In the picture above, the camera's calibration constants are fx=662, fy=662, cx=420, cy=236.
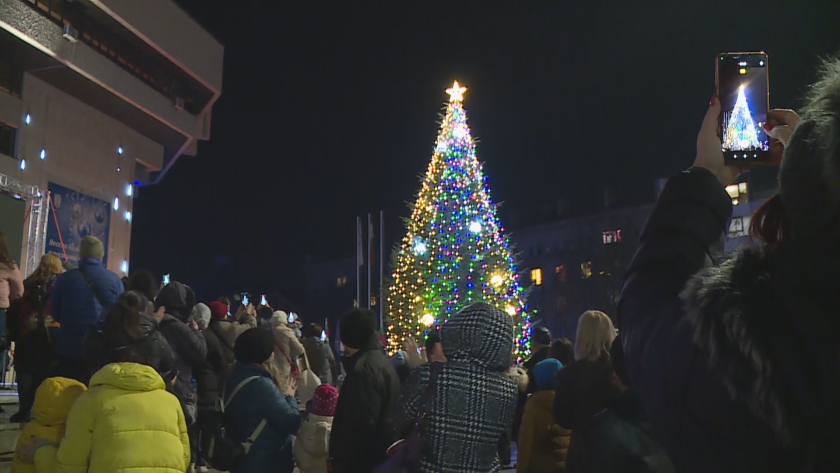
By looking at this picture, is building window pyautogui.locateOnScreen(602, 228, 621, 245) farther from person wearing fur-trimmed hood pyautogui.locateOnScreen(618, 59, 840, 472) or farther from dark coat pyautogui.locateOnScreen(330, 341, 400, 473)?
person wearing fur-trimmed hood pyautogui.locateOnScreen(618, 59, 840, 472)

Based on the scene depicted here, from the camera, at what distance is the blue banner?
70.5 feet

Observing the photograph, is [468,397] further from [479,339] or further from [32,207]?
[32,207]

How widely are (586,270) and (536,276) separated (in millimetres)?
6087

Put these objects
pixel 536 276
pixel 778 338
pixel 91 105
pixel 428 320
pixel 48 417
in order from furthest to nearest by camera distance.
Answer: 1. pixel 536 276
2. pixel 91 105
3. pixel 428 320
4. pixel 48 417
5. pixel 778 338

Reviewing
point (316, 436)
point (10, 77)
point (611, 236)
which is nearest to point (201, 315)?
point (316, 436)

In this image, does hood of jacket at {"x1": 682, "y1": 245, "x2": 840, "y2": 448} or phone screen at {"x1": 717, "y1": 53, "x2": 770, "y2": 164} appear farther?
phone screen at {"x1": 717, "y1": 53, "x2": 770, "y2": 164}

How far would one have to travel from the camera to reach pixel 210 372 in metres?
8.39

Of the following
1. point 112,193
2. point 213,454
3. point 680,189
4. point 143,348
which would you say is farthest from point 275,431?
point 112,193

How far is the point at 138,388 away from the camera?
14.7ft

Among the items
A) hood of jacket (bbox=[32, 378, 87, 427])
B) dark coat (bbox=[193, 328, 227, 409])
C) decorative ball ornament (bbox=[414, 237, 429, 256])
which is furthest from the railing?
hood of jacket (bbox=[32, 378, 87, 427])

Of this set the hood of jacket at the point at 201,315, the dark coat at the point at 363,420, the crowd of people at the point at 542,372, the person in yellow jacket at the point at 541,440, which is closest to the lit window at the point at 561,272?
the crowd of people at the point at 542,372

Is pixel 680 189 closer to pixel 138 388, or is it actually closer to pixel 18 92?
pixel 138 388

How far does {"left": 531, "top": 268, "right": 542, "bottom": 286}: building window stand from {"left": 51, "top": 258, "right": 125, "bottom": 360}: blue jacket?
53.7 m

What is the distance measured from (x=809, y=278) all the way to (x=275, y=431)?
5.06m
